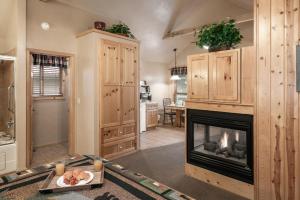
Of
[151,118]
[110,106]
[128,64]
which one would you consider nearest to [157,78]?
[151,118]

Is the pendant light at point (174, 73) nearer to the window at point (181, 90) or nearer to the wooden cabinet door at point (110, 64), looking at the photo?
the window at point (181, 90)

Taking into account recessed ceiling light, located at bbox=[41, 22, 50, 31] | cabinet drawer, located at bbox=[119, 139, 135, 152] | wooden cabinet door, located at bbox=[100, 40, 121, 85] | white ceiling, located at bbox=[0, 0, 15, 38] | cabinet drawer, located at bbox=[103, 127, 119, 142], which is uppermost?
white ceiling, located at bbox=[0, 0, 15, 38]

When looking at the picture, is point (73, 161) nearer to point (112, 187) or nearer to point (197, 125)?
point (112, 187)

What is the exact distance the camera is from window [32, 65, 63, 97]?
4879mm

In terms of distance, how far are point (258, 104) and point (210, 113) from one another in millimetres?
753

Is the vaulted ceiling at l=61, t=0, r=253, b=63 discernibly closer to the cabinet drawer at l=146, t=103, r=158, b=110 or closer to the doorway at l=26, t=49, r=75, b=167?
the doorway at l=26, t=49, r=75, b=167

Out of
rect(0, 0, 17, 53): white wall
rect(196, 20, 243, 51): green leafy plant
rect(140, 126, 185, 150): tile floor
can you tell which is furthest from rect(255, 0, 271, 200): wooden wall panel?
rect(0, 0, 17, 53): white wall

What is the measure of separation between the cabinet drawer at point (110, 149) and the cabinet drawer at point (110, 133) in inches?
5.8

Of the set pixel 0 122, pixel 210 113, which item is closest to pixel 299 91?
pixel 210 113

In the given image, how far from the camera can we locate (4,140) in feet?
11.4

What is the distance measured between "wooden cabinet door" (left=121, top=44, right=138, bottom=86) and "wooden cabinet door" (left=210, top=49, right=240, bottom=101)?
6.54 feet

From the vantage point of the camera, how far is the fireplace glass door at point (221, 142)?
105 inches

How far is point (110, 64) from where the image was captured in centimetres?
395

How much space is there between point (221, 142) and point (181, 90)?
5.23 meters
